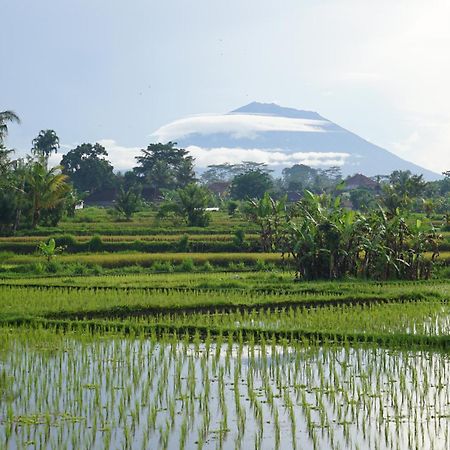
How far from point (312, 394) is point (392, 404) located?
0.81 metres

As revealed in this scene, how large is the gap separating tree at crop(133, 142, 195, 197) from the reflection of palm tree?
26066 millimetres

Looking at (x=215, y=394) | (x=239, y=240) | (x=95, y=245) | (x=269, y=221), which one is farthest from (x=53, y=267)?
(x=215, y=394)

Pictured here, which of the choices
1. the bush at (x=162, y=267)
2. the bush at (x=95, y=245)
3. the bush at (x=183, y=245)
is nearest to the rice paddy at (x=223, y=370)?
the bush at (x=162, y=267)

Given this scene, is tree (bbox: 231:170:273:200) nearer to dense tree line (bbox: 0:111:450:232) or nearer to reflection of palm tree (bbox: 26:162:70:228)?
dense tree line (bbox: 0:111:450:232)

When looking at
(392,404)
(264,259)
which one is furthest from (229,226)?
(392,404)

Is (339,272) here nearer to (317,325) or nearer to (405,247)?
(405,247)

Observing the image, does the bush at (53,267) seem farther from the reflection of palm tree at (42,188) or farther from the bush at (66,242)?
the reflection of palm tree at (42,188)

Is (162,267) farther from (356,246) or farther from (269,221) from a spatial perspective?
(356,246)

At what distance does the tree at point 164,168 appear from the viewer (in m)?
58.7

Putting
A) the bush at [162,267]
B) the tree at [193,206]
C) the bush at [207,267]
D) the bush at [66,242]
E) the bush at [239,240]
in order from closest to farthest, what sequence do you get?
1. the bush at [162,267]
2. the bush at [207,267]
3. the bush at [66,242]
4. the bush at [239,240]
5. the tree at [193,206]

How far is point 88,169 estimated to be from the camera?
59469mm

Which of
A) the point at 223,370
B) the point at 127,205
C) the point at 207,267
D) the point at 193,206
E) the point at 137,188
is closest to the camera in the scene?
the point at 223,370

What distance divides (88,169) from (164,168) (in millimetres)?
5479

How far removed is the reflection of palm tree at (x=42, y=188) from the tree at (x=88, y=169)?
28276 mm
